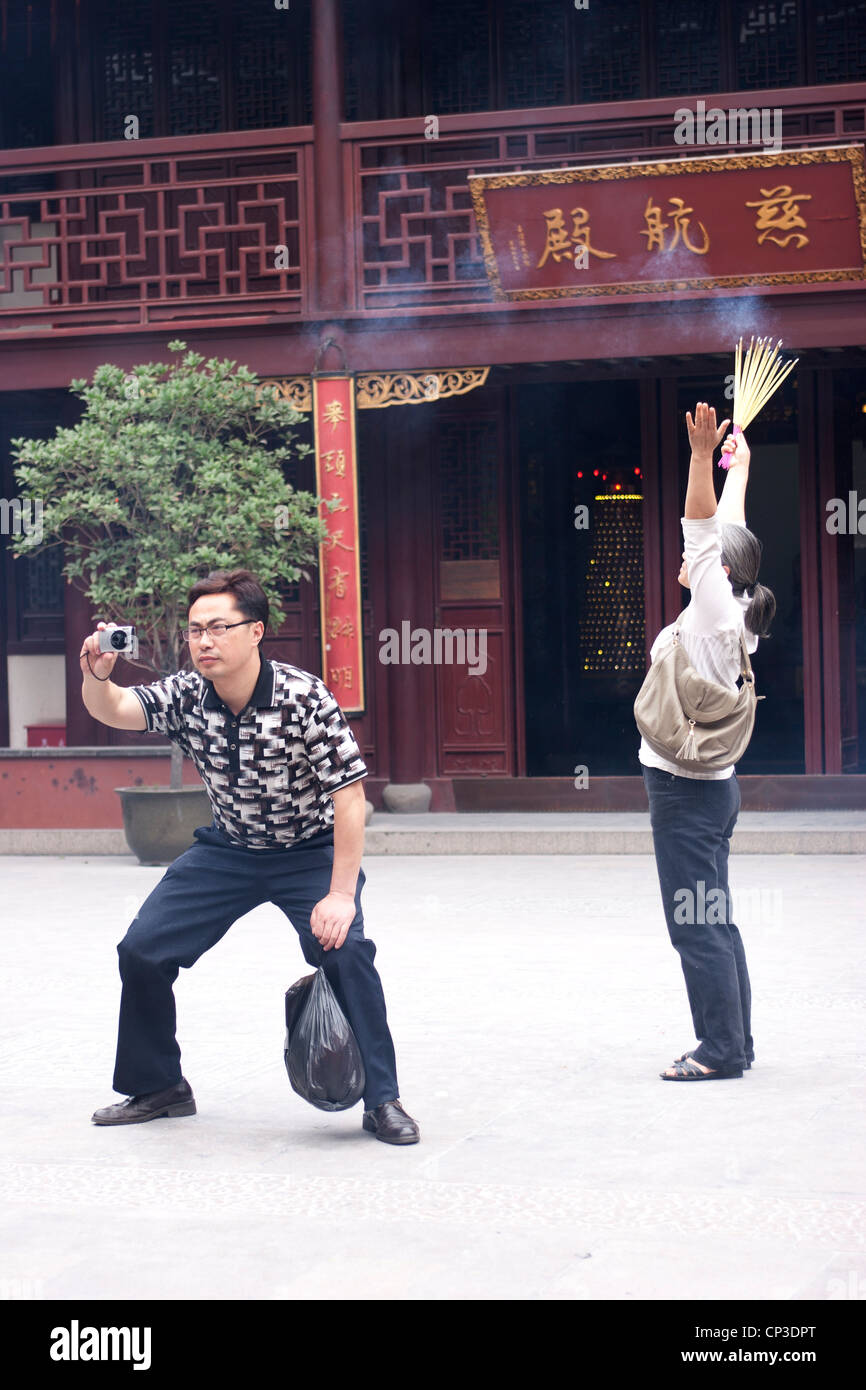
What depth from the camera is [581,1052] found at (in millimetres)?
5375

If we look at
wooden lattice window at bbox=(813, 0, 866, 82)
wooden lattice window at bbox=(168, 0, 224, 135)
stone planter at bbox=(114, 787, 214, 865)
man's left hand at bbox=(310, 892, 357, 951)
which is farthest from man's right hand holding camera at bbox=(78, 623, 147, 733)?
wooden lattice window at bbox=(168, 0, 224, 135)

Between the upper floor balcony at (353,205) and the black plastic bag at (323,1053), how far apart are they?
6854mm

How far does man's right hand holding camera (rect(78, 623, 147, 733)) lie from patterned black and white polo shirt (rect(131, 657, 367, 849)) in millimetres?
48

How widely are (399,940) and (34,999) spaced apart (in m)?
1.74

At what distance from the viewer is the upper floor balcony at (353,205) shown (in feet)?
34.3

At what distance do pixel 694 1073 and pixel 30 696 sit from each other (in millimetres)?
9089

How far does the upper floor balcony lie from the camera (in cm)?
1045

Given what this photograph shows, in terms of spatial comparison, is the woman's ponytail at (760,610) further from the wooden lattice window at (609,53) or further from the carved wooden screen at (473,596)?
the wooden lattice window at (609,53)

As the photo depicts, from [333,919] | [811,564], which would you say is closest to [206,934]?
[333,919]

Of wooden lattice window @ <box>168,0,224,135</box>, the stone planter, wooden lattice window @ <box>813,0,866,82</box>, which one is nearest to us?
the stone planter

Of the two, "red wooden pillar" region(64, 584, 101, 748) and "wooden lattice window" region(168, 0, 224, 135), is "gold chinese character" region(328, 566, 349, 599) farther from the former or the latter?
"wooden lattice window" region(168, 0, 224, 135)

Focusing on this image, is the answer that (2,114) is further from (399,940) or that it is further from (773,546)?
(399,940)

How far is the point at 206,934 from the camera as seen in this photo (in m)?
4.55

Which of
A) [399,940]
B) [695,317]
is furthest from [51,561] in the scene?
[399,940]
